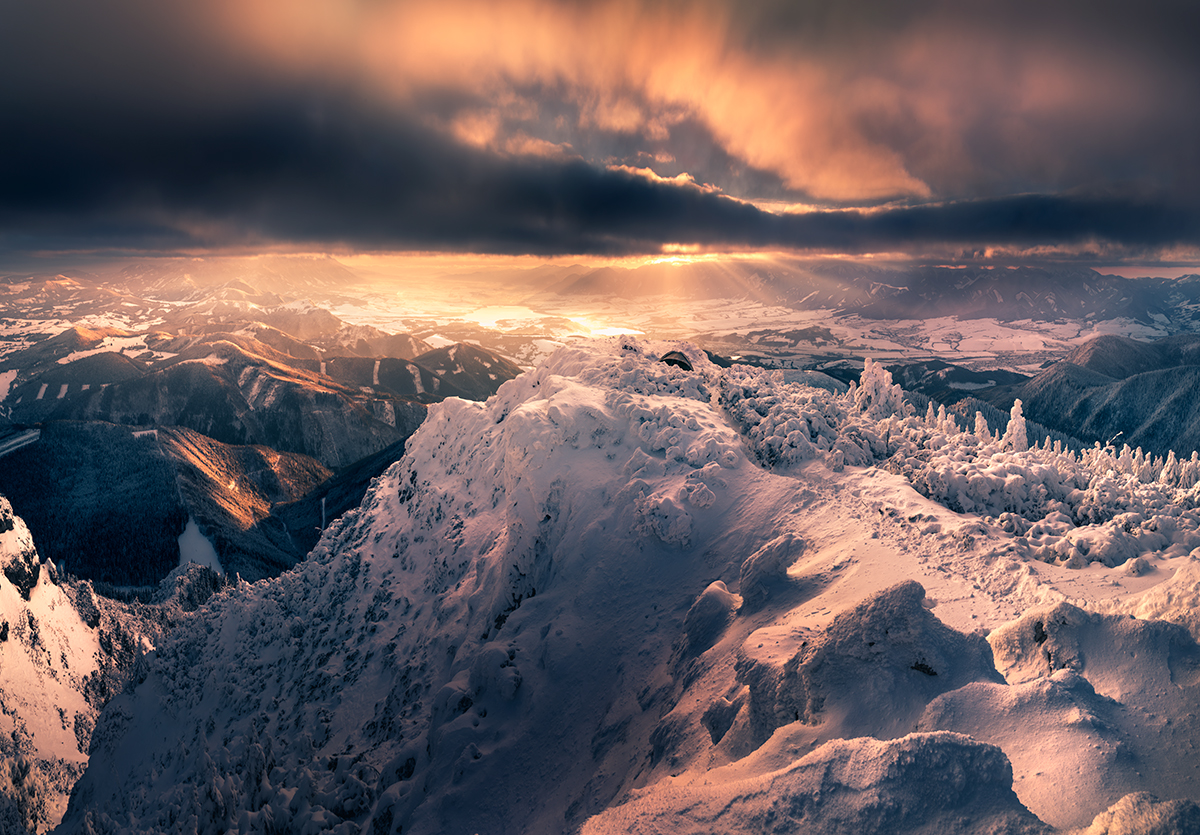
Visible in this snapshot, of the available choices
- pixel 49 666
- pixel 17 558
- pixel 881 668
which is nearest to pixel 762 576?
pixel 881 668

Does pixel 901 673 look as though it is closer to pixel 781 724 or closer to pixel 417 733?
pixel 781 724

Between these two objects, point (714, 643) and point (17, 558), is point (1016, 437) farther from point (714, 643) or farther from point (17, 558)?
point (17, 558)

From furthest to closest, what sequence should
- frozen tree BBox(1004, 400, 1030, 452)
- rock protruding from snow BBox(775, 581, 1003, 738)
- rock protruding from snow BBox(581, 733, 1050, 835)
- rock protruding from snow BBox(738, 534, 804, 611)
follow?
frozen tree BBox(1004, 400, 1030, 452) → rock protruding from snow BBox(738, 534, 804, 611) → rock protruding from snow BBox(775, 581, 1003, 738) → rock protruding from snow BBox(581, 733, 1050, 835)

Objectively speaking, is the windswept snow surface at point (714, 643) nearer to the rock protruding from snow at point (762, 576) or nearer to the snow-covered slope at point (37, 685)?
the rock protruding from snow at point (762, 576)

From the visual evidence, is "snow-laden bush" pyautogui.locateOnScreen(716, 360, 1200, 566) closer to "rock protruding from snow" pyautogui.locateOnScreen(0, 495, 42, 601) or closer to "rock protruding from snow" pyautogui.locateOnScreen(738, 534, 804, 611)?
"rock protruding from snow" pyautogui.locateOnScreen(738, 534, 804, 611)

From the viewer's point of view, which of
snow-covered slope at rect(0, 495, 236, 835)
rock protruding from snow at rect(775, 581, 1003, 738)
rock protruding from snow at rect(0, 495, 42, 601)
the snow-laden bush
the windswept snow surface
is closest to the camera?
the windswept snow surface

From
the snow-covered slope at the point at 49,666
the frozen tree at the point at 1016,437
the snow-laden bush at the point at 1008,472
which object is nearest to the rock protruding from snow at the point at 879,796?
the snow-laden bush at the point at 1008,472

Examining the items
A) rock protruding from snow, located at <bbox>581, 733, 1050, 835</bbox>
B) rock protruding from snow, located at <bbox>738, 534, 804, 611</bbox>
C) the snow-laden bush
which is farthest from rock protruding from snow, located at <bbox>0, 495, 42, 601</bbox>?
rock protruding from snow, located at <bbox>581, 733, 1050, 835</bbox>

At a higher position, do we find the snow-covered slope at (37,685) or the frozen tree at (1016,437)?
the frozen tree at (1016,437)
